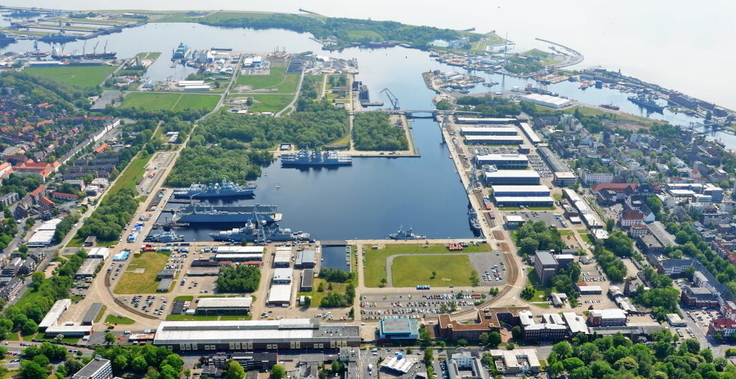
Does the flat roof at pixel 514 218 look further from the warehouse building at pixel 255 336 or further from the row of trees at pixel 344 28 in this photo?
the row of trees at pixel 344 28

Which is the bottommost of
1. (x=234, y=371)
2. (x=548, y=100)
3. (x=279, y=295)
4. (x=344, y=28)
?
(x=279, y=295)

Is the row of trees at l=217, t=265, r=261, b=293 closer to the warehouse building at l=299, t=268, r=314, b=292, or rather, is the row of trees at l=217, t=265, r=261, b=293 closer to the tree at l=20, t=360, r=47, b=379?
the warehouse building at l=299, t=268, r=314, b=292

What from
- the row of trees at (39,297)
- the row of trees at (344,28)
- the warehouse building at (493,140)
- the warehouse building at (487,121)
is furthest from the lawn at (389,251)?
the row of trees at (344,28)

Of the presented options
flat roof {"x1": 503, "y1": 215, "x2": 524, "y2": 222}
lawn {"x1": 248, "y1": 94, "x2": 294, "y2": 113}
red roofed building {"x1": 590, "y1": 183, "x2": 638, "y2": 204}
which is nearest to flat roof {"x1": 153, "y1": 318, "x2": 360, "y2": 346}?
flat roof {"x1": 503, "y1": 215, "x2": 524, "y2": 222}

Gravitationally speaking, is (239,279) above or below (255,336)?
above

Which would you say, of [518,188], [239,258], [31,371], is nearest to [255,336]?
[239,258]

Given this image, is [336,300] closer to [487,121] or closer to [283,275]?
[283,275]

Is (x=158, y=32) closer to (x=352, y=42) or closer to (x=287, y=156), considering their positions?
(x=352, y=42)
